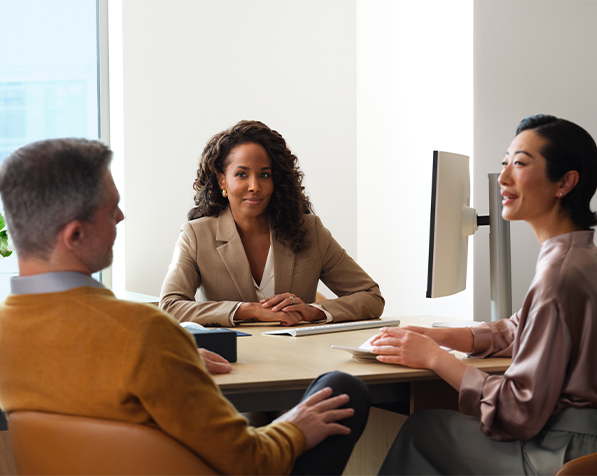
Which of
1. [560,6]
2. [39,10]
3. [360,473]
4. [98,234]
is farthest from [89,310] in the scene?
[39,10]

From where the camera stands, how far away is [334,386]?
4.16ft

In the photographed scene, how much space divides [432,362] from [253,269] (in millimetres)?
1211

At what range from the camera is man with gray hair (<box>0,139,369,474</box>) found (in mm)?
974

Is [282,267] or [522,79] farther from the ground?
[522,79]

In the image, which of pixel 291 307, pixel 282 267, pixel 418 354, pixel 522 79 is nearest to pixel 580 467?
pixel 418 354

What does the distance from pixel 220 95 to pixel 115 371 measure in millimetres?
3438

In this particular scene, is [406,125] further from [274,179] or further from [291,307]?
[291,307]

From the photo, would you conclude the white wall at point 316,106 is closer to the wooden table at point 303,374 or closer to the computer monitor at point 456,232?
the computer monitor at point 456,232

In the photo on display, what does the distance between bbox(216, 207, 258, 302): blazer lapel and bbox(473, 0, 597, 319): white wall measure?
52.9 inches

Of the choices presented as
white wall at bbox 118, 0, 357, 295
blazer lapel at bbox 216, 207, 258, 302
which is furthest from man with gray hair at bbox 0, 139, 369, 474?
white wall at bbox 118, 0, 357, 295

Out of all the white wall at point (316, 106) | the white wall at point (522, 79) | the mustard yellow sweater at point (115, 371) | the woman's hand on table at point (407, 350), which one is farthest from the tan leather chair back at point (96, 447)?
the white wall at point (316, 106)

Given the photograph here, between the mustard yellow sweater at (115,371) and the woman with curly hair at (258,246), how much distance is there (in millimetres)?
1292

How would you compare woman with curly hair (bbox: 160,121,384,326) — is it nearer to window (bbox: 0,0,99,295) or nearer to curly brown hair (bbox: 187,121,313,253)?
curly brown hair (bbox: 187,121,313,253)

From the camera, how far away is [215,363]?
1.46m
